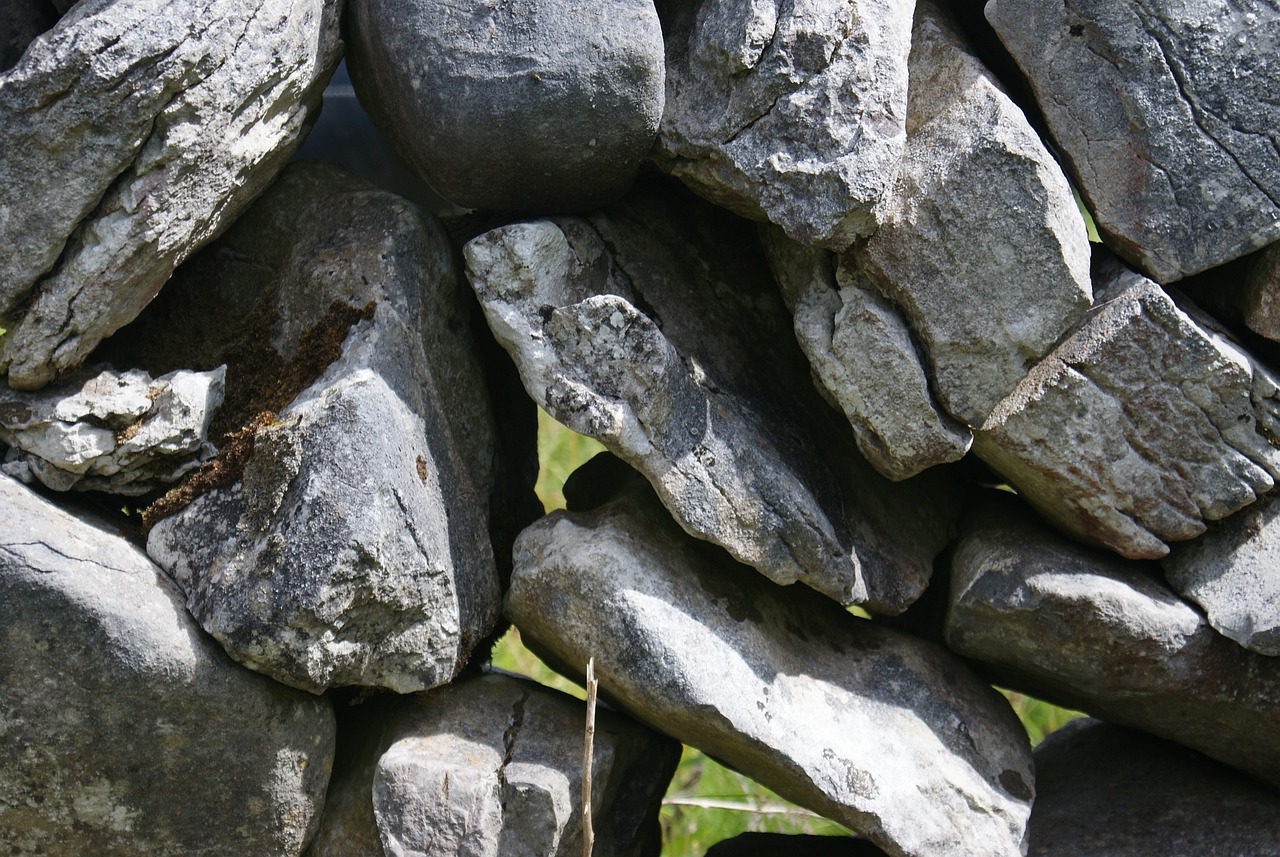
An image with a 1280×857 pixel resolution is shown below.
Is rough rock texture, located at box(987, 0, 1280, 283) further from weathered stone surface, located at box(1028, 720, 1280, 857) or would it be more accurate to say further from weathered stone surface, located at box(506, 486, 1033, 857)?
weathered stone surface, located at box(1028, 720, 1280, 857)

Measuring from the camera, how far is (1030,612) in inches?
85.4

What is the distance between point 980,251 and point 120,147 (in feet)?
4.65

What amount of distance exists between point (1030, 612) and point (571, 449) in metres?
3.14

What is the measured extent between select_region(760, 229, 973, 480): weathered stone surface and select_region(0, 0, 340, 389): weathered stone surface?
1019 millimetres

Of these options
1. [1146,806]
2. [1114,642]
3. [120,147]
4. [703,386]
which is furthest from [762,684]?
[120,147]

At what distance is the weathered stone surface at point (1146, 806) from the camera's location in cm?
235

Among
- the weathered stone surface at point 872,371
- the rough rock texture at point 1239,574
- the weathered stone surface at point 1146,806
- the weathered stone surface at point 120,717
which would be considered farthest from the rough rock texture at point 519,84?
the weathered stone surface at point 1146,806

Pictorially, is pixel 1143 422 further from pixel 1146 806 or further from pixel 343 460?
pixel 343 460

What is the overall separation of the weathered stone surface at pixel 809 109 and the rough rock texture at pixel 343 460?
64 centimetres

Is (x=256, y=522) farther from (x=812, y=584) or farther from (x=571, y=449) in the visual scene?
(x=571, y=449)

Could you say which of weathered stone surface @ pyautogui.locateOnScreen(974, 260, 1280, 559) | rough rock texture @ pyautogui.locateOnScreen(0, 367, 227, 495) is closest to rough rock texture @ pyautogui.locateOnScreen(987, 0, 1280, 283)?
weathered stone surface @ pyautogui.locateOnScreen(974, 260, 1280, 559)

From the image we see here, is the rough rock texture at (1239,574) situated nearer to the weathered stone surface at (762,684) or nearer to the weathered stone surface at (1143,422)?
the weathered stone surface at (1143,422)

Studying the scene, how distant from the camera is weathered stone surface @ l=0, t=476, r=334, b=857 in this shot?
1.86 meters

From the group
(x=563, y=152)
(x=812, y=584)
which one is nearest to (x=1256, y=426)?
(x=812, y=584)
